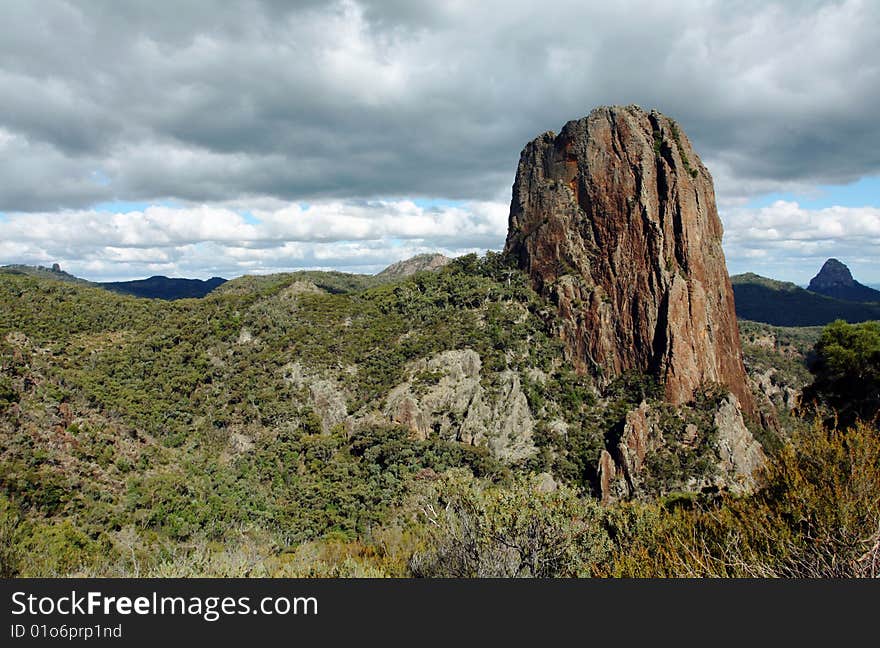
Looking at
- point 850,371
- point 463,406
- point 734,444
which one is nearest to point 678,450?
point 734,444

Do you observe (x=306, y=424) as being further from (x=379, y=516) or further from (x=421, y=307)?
(x=421, y=307)

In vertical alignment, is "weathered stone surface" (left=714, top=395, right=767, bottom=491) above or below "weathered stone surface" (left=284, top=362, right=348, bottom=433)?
below

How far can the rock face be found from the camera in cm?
6088

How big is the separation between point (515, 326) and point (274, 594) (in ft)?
188

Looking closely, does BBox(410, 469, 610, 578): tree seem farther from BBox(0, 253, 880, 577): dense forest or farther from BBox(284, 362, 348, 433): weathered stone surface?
BBox(284, 362, 348, 433): weathered stone surface

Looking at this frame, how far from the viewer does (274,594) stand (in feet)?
32.9

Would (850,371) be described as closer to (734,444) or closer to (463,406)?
(734,444)

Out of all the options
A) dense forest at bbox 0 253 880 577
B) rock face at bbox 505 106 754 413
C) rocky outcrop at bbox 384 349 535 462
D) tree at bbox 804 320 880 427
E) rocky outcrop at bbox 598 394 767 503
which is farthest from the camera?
rock face at bbox 505 106 754 413

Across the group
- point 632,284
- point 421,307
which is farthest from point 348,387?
point 632,284

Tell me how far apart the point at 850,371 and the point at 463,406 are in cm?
3415

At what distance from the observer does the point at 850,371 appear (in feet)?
111

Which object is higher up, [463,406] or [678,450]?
[463,406]

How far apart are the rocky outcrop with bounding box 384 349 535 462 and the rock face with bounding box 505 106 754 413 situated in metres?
13.3

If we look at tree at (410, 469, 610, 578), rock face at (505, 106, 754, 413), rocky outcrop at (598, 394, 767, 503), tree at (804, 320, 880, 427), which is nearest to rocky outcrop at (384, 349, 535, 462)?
rocky outcrop at (598, 394, 767, 503)
